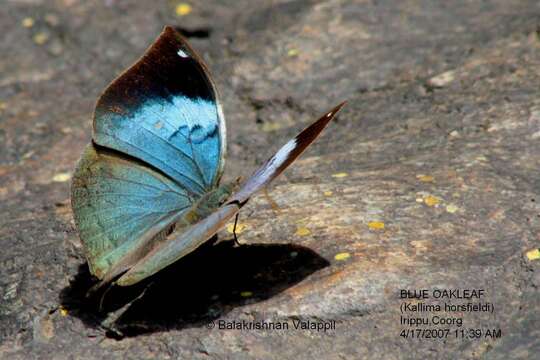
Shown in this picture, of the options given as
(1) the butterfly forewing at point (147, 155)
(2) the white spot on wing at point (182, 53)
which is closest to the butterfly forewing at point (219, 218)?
(1) the butterfly forewing at point (147, 155)

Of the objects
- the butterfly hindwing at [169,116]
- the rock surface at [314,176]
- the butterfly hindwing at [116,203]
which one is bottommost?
the rock surface at [314,176]

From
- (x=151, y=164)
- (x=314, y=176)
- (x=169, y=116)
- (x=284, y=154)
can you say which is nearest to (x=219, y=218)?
(x=284, y=154)

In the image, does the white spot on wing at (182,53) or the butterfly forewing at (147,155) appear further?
the white spot on wing at (182,53)

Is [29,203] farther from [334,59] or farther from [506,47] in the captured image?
[506,47]

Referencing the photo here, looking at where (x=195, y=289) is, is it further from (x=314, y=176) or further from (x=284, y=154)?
(x=314, y=176)

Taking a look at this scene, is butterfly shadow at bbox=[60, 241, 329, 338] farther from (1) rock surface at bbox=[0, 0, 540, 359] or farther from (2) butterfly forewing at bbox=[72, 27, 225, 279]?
(2) butterfly forewing at bbox=[72, 27, 225, 279]

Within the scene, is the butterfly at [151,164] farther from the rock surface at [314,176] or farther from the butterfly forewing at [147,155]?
the rock surface at [314,176]
